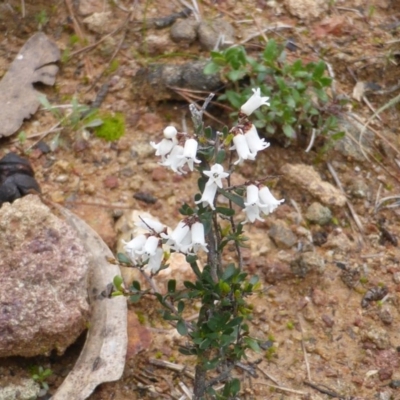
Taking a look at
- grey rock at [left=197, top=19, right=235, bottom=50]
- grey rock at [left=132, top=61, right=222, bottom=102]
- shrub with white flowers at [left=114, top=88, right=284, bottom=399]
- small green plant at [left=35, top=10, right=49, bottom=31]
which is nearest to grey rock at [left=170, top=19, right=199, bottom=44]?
grey rock at [left=197, top=19, right=235, bottom=50]

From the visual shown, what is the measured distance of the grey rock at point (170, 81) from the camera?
14.4 ft

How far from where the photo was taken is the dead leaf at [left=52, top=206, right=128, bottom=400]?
3154 millimetres

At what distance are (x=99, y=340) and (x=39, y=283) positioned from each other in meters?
0.38

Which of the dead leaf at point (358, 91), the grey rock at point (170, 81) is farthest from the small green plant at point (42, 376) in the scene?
the dead leaf at point (358, 91)

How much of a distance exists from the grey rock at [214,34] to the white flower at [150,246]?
2.34m

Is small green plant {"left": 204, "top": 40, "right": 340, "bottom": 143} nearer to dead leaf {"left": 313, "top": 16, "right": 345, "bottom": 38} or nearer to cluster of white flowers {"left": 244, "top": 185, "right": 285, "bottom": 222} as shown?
dead leaf {"left": 313, "top": 16, "right": 345, "bottom": 38}

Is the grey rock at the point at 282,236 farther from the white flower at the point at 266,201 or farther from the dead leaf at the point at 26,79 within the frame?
the dead leaf at the point at 26,79

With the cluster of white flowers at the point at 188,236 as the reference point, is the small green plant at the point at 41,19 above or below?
below

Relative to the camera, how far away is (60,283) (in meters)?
3.24

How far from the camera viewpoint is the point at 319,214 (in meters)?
4.01

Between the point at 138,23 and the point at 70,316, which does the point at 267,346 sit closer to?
the point at 70,316

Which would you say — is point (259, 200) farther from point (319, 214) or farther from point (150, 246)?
point (319, 214)

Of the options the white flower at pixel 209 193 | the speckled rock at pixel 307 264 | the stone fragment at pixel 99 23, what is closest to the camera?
the white flower at pixel 209 193

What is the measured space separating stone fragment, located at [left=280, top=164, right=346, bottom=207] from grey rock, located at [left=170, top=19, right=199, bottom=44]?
1150 mm
